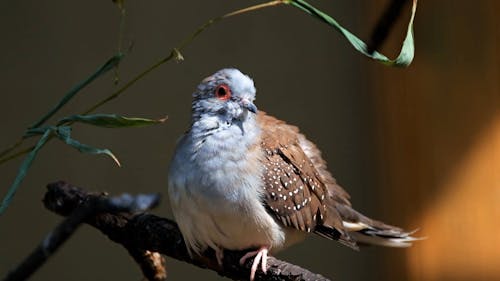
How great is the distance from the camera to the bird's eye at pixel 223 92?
200 centimetres

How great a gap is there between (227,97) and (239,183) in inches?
9.3

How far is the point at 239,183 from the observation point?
193 cm

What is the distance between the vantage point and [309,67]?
325 cm

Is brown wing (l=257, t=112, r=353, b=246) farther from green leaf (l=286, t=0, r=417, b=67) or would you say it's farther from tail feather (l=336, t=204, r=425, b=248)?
green leaf (l=286, t=0, r=417, b=67)

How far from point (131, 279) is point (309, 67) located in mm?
1180

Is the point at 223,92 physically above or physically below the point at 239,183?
above

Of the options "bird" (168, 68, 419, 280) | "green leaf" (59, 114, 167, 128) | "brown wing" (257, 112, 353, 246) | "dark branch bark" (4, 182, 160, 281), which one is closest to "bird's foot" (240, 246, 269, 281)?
"bird" (168, 68, 419, 280)

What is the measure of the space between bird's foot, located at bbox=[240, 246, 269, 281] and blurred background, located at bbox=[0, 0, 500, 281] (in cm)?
121

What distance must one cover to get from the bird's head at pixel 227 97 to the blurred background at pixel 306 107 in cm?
111

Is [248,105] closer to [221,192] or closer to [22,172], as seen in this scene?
[221,192]

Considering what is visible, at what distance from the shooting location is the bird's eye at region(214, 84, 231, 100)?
200 centimetres

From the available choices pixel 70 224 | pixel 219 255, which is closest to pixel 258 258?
pixel 219 255

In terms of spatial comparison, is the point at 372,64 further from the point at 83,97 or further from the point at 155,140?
the point at 83,97

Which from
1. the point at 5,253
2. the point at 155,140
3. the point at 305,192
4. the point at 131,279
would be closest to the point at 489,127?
the point at 305,192
